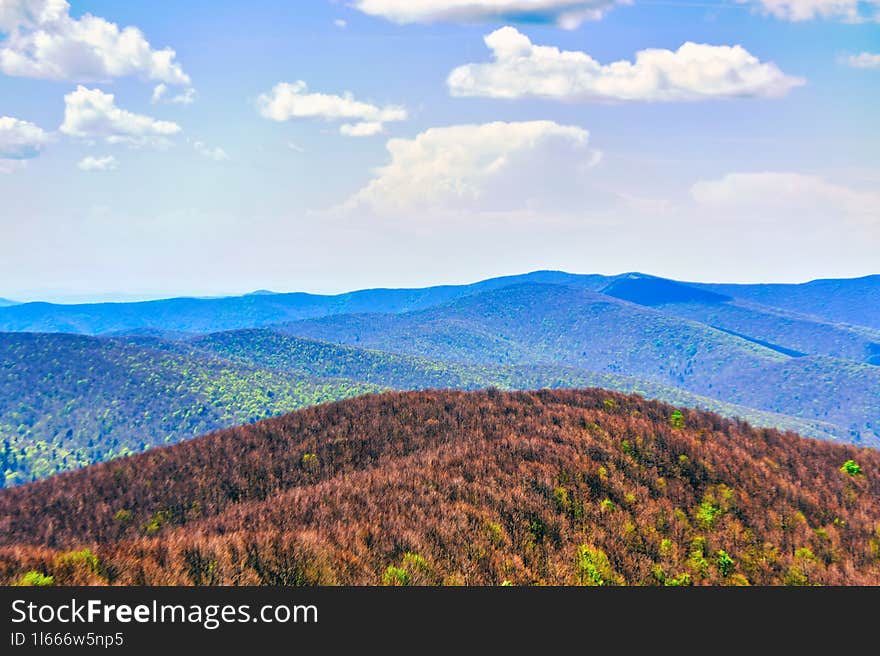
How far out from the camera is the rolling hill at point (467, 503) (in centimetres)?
3984

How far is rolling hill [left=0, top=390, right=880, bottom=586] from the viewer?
3984 cm

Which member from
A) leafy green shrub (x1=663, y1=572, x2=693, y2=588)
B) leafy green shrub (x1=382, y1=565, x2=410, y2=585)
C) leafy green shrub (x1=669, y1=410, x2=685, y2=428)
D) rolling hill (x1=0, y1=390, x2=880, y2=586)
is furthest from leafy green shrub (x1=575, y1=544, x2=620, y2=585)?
leafy green shrub (x1=669, y1=410, x2=685, y2=428)

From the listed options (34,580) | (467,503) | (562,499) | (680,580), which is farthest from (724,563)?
(34,580)

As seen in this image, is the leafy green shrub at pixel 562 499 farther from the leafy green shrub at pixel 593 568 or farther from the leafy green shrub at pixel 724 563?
the leafy green shrub at pixel 724 563

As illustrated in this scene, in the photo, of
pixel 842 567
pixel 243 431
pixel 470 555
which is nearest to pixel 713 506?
pixel 842 567

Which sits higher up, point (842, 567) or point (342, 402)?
point (342, 402)

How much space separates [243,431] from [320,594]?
114851 millimetres

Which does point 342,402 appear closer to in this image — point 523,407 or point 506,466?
point 523,407

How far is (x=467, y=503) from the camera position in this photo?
61438mm

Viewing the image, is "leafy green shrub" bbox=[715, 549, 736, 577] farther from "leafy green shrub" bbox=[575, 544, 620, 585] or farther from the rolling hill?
"leafy green shrub" bbox=[575, 544, 620, 585]

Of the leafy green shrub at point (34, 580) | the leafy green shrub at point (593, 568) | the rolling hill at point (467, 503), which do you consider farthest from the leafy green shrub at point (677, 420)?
the leafy green shrub at point (34, 580)

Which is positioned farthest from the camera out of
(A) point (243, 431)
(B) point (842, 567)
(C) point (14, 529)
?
(A) point (243, 431)

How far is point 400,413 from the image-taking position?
12094cm

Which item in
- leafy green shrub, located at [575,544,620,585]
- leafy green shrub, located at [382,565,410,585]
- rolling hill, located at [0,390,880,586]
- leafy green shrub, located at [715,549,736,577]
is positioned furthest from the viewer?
leafy green shrub, located at [715,549,736,577]
